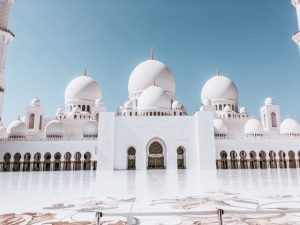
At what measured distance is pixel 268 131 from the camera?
2502 centimetres

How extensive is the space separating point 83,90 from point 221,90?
14.9 m

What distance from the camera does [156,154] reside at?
63.6ft

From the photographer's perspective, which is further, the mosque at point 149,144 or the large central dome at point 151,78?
the large central dome at point 151,78

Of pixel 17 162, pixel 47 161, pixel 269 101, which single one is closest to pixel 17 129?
pixel 17 162

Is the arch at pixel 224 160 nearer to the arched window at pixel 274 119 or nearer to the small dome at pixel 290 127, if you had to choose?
the small dome at pixel 290 127

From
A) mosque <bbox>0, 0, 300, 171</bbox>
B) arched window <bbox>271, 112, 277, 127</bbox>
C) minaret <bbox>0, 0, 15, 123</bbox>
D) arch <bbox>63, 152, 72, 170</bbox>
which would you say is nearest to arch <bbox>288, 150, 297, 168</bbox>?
mosque <bbox>0, 0, 300, 171</bbox>

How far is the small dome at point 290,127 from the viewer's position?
74.5ft

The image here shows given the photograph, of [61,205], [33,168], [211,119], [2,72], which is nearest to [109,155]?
[33,168]

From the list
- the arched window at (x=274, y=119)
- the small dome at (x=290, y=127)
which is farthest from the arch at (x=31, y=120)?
the arched window at (x=274, y=119)

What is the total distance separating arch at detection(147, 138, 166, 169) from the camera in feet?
63.3

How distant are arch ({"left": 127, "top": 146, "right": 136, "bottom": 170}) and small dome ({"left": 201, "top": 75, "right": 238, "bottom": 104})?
11500 mm

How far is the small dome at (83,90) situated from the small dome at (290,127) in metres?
18.9

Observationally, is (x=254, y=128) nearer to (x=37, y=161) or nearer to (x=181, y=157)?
(x=181, y=157)

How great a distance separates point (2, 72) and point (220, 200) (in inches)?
717
